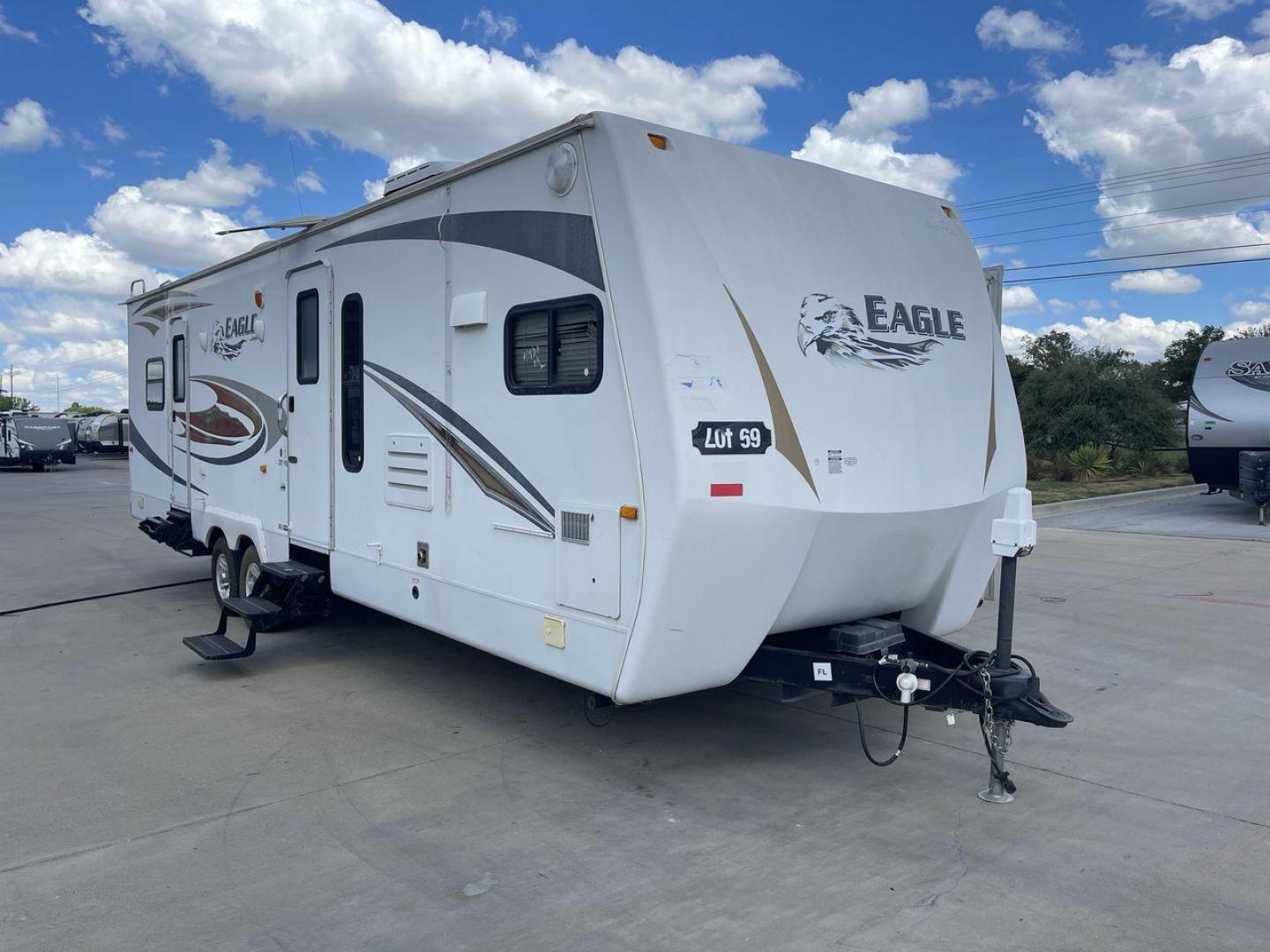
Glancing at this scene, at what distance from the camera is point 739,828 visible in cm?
467

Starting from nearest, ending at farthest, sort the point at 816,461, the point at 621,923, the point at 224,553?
the point at 621,923 < the point at 816,461 < the point at 224,553

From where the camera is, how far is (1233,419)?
16.7 metres

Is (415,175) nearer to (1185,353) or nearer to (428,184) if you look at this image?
(428,184)

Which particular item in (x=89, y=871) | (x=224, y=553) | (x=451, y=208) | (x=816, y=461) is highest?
(x=451, y=208)

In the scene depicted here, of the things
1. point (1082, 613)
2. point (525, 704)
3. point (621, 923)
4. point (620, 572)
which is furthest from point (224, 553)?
point (1082, 613)

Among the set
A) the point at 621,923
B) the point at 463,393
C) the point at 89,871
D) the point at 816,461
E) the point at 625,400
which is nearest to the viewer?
the point at 621,923

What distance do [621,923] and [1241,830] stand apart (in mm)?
2946

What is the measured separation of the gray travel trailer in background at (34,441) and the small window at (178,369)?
25917 mm

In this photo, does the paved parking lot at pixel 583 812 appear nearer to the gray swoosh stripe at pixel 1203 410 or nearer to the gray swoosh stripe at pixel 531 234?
the gray swoosh stripe at pixel 531 234

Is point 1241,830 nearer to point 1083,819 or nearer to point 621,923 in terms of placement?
point 1083,819

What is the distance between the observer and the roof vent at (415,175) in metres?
6.43

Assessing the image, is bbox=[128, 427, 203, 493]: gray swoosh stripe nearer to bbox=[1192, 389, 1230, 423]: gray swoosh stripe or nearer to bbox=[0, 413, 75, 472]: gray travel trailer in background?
bbox=[1192, 389, 1230, 423]: gray swoosh stripe

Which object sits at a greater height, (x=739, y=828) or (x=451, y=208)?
(x=451, y=208)

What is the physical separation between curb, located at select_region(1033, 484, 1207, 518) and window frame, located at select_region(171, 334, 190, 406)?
13.0m
